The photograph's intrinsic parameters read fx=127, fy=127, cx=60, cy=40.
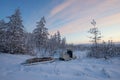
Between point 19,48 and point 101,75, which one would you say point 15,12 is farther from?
point 101,75

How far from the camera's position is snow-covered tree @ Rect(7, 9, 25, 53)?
29703 millimetres

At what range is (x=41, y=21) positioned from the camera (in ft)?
137

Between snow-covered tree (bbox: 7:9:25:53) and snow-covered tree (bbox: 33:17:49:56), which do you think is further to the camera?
snow-covered tree (bbox: 33:17:49:56)

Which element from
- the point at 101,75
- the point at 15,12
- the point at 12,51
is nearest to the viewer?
the point at 101,75

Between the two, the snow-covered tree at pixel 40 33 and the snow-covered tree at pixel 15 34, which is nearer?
the snow-covered tree at pixel 15 34

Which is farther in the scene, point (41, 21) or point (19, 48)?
point (41, 21)

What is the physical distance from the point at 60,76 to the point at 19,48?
21.8 meters

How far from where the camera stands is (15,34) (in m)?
30.4

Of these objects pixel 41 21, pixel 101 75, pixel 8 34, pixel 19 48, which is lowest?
pixel 101 75

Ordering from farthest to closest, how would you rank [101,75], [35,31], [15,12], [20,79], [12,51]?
[35,31], [15,12], [12,51], [101,75], [20,79]

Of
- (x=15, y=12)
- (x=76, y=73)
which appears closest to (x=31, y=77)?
(x=76, y=73)

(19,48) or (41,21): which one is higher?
(41,21)

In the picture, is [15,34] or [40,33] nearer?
[15,34]

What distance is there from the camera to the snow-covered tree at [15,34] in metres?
29.7
